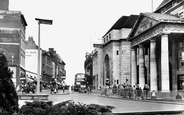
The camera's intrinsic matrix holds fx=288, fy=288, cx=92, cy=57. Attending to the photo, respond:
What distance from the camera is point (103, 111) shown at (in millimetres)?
9914

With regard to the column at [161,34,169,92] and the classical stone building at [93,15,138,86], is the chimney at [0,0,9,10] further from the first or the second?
the column at [161,34,169,92]

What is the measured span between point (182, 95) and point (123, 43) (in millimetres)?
40175

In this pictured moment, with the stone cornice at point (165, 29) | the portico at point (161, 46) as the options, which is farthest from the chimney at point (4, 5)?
the stone cornice at point (165, 29)

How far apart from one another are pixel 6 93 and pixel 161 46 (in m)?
35.3

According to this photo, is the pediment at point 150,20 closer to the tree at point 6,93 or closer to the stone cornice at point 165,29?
the stone cornice at point 165,29

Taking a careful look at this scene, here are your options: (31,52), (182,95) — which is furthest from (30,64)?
(182,95)

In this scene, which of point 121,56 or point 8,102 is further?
point 121,56

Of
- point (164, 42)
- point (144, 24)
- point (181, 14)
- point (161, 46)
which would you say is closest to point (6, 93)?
point (164, 42)

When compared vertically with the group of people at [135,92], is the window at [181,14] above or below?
above

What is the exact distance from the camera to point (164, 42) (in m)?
39.6

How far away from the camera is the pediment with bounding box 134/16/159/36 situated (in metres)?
42.9

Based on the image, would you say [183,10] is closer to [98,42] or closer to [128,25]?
[128,25]

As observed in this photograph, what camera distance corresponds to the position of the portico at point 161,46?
39438 mm

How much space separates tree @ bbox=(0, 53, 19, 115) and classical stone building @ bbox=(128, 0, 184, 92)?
31.0m
